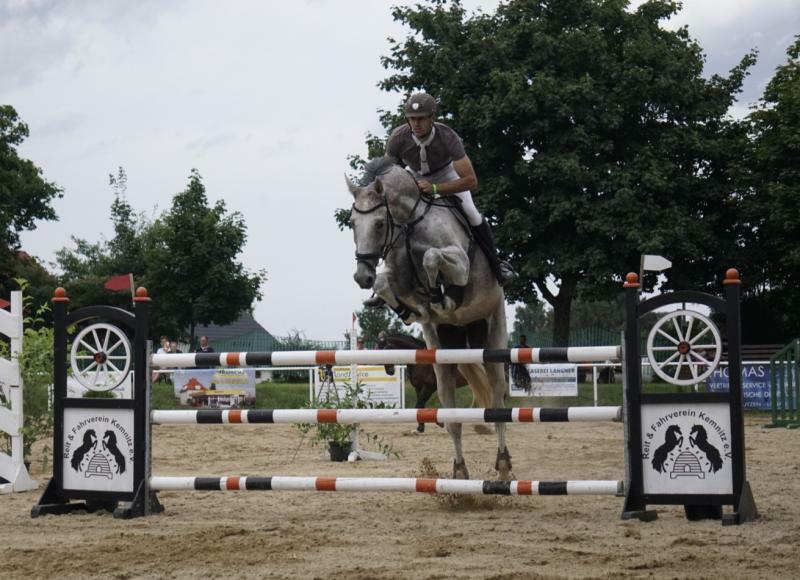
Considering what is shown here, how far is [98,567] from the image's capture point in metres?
4.16

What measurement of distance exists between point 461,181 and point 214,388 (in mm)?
12138

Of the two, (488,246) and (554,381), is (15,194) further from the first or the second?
(488,246)

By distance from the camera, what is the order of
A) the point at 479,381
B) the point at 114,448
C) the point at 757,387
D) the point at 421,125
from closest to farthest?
the point at 114,448 < the point at 421,125 < the point at 479,381 < the point at 757,387

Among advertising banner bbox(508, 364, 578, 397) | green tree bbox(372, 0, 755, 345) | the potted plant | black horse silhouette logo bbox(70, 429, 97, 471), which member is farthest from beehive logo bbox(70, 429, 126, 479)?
green tree bbox(372, 0, 755, 345)

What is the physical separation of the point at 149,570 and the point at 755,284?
77.8 feet

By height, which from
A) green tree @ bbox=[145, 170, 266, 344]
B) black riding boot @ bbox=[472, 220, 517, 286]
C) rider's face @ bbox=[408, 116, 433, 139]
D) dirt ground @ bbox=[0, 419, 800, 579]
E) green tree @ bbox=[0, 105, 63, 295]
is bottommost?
dirt ground @ bbox=[0, 419, 800, 579]

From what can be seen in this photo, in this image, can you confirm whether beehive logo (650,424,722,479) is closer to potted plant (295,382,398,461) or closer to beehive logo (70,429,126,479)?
beehive logo (70,429,126,479)

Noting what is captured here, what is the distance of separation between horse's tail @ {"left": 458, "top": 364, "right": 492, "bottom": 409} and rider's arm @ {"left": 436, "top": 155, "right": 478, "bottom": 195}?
4.08 ft

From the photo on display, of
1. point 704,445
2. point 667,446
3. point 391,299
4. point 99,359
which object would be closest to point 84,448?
point 99,359

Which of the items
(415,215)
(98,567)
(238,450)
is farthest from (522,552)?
(238,450)

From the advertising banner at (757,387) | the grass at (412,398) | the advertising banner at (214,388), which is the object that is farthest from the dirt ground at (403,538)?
Result: the grass at (412,398)

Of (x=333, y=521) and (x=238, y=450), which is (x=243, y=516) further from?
(x=238, y=450)

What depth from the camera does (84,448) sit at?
19.7ft

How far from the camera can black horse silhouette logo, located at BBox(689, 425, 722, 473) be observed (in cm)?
516
